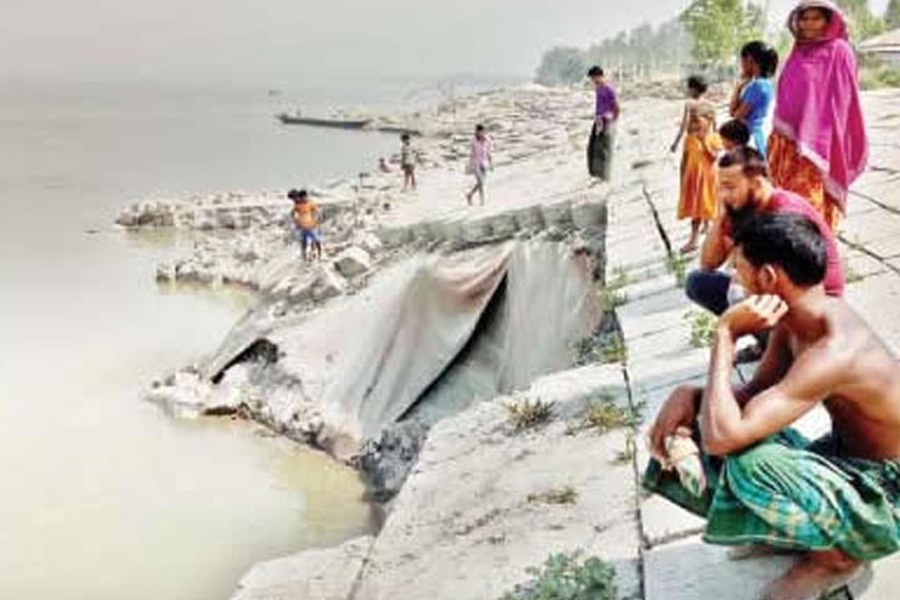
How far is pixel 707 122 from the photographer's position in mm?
7605

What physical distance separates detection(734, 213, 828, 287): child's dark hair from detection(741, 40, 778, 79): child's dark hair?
316 cm

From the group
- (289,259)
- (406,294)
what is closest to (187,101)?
(289,259)

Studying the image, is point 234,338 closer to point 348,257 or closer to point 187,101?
point 348,257

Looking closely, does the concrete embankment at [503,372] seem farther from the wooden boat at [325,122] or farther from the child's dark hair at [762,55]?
the wooden boat at [325,122]

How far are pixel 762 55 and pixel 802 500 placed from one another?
3665 millimetres

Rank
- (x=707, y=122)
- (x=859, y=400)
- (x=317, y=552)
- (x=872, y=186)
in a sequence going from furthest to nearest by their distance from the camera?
(x=872, y=186) < (x=707, y=122) < (x=317, y=552) < (x=859, y=400)

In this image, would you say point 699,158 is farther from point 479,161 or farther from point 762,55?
point 479,161

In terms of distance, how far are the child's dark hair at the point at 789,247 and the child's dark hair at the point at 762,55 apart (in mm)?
3161

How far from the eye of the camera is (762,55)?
5.96m

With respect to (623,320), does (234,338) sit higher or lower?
lower

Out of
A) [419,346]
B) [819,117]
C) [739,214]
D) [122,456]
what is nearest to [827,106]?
[819,117]

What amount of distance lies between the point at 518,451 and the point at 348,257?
779 cm

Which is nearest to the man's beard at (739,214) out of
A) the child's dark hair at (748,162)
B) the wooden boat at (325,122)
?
the child's dark hair at (748,162)

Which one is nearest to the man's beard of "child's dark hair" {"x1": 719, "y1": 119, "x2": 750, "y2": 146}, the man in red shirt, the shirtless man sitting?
the man in red shirt
